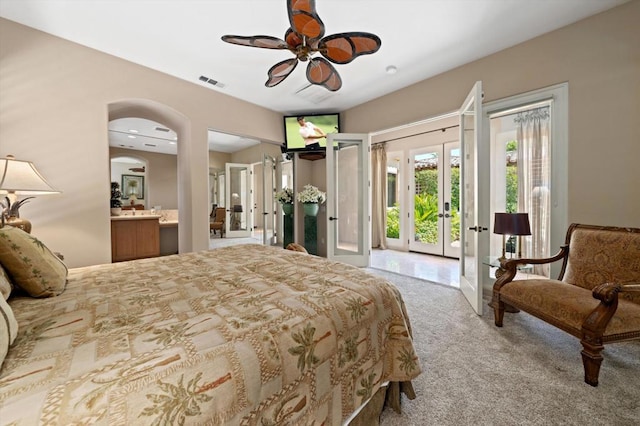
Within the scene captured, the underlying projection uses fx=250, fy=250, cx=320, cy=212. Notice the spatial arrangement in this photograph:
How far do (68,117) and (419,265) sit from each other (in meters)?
5.40

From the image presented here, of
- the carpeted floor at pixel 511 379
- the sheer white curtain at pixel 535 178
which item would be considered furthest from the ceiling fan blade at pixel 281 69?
the sheer white curtain at pixel 535 178

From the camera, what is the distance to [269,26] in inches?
98.9

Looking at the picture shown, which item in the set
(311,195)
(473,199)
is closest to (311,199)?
(311,195)

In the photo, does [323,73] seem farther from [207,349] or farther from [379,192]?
[379,192]

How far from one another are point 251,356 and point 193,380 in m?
0.18

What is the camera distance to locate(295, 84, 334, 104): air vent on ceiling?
12.5 ft

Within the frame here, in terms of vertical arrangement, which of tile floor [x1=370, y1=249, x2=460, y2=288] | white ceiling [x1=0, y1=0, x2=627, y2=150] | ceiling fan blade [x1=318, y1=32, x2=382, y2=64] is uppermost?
white ceiling [x1=0, y1=0, x2=627, y2=150]

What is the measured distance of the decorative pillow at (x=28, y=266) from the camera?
123 cm

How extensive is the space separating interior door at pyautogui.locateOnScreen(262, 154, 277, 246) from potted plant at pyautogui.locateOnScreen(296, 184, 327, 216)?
118cm

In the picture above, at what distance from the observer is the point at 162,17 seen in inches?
92.5

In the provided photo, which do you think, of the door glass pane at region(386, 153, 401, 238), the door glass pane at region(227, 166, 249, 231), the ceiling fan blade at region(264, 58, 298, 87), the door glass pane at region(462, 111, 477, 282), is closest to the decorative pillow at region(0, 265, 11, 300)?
the ceiling fan blade at region(264, 58, 298, 87)

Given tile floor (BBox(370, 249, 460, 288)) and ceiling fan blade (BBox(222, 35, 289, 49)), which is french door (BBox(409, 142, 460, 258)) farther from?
ceiling fan blade (BBox(222, 35, 289, 49))

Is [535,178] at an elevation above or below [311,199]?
above

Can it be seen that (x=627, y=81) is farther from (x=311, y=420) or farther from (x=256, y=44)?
(x=311, y=420)
